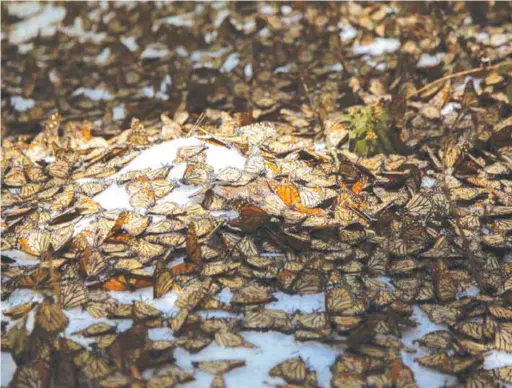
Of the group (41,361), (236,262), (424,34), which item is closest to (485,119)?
(424,34)

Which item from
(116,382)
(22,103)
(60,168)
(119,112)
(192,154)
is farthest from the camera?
(22,103)

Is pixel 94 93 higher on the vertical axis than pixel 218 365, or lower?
lower

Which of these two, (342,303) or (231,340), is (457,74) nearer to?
(342,303)

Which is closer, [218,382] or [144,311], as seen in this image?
[218,382]

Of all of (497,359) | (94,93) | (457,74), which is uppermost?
(497,359)

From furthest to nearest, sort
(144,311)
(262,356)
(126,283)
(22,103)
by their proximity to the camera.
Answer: (22,103), (126,283), (144,311), (262,356)

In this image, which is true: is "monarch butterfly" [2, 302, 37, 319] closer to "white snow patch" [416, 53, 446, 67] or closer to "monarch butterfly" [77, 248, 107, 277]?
"monarch butterfly" [77, 248, 107, 277]

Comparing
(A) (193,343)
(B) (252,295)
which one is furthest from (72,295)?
(B) (252,295)

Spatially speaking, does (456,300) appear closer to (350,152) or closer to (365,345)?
(365,345)

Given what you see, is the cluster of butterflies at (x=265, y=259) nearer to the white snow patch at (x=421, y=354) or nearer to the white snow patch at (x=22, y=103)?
the white snow patch at (x=421, y=354)
